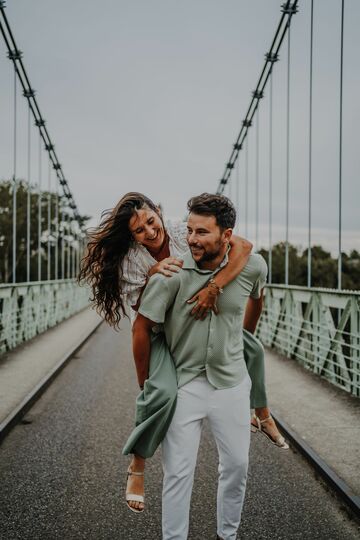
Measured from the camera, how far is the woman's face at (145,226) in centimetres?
244

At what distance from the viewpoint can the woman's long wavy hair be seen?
2.43 metres

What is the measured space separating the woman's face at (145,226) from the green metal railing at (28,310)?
257 inches

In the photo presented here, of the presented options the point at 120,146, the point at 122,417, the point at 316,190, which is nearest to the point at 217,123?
the point at 120,146

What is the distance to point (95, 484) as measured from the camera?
3.46 metres

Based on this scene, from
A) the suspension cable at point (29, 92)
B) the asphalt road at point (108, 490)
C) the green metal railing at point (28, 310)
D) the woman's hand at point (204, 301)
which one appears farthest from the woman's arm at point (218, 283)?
the suspension cable at point (29, 92)

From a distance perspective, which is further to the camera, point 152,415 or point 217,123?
point 217,123

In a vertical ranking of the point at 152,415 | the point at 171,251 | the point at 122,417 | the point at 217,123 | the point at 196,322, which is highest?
the point at 217,123

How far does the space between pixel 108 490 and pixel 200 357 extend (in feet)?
4.97

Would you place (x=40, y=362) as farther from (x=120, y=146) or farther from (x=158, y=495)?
(x=120, y=146)

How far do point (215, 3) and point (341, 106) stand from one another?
8893 millimetres

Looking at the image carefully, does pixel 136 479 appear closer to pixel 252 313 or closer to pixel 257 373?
pixel 257 373

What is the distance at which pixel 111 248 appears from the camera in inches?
96.0

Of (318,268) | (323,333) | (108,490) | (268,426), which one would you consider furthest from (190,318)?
(318,268)

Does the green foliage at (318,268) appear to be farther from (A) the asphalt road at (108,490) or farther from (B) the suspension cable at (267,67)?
(A) the asphalt road at (108,490)
